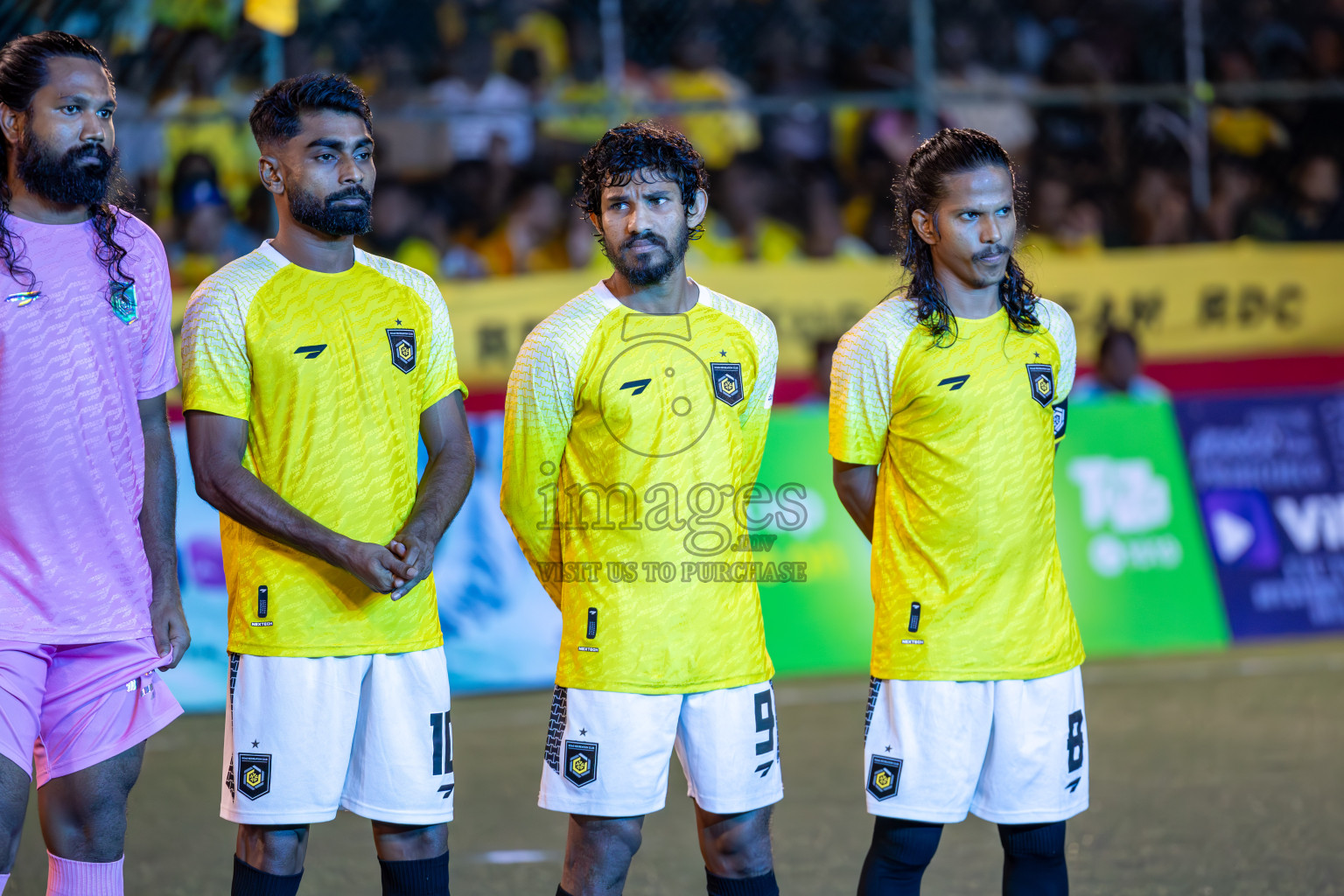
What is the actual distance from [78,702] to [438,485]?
940mm

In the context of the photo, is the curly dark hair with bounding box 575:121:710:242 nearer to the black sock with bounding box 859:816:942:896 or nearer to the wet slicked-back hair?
the wet slicked-back hair

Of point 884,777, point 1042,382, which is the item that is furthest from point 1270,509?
point 884,777

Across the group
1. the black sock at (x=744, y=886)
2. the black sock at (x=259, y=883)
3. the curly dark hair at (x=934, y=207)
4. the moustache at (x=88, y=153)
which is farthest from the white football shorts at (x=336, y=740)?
the curly dark hair at (x=934, y=207)

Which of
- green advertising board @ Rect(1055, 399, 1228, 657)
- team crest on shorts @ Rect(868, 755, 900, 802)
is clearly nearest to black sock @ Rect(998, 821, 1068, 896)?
team crest on shorts @ Rect(868, 755, 900, 802)

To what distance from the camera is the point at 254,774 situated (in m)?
3.44

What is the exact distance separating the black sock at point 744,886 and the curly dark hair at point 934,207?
4.54 ft

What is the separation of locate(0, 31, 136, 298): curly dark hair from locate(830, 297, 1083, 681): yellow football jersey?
176 centimetres

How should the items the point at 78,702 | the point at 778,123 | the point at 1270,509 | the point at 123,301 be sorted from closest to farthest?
1. the point at 78,702
2. the point at 123,301
3. the point at 1270,509
4. the point at 778,123

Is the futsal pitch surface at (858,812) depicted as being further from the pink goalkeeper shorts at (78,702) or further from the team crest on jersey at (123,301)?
the team crest on jersey at (123,301)

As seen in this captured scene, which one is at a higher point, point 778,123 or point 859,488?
point 778,123

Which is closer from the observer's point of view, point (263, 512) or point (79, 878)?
point (79, 878)

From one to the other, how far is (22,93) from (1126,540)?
249 inches

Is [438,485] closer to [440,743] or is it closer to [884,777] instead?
[440,743]

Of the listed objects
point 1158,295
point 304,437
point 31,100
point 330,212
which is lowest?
point 304,437
